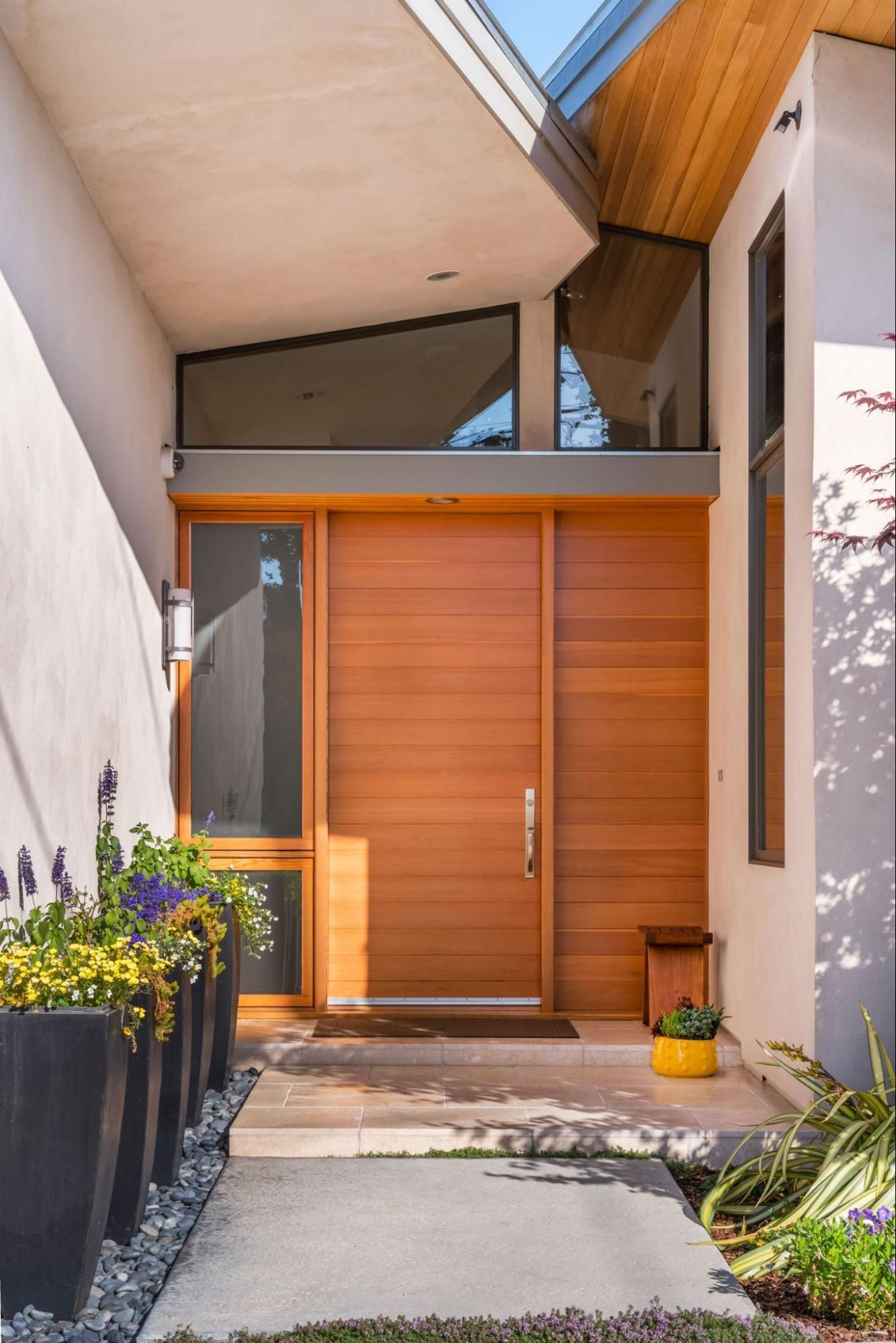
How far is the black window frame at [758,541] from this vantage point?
5.18 m

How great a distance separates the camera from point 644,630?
6199 mm

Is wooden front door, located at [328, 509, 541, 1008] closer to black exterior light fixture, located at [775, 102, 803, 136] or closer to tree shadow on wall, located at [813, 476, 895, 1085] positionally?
tree shadow on wall, located at [813, 476, 895, 1085]

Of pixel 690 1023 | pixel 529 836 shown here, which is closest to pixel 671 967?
pixel 690 1023

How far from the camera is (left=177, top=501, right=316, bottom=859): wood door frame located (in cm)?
606

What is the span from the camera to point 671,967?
5734mm

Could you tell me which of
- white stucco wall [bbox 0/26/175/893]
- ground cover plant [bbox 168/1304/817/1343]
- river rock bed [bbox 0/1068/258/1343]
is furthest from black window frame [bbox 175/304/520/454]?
ground cover plant [bbox 168/1304/817/1343]

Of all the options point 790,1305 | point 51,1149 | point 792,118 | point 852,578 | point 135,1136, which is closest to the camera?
point 51,1149

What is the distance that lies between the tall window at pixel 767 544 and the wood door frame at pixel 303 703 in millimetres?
2124

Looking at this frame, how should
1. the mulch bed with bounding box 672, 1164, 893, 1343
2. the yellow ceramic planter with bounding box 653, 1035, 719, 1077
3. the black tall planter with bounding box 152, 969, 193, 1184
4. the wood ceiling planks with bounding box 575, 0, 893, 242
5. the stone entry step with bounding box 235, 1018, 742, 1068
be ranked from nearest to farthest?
1. the mulch bed with bounding box 672, 1164, 893, 1343
2. the black tall planter with bounding box 152, 969, 193, 1184
3. the wood ceiling planks with bounding box 575, 0, 893, 242
4. the yellow ceramic planter with bounding box 653, 1035, 719, 1077
5. the stone entry step with bounding box 235, 1018, 742, 1068

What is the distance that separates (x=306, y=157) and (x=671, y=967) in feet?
12.4

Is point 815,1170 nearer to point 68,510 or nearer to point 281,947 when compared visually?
point 281,947

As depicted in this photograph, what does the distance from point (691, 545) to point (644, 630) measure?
0.49m

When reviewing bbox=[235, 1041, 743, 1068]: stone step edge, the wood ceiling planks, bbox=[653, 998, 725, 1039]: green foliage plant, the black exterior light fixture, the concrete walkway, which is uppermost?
the wood ceiling planks

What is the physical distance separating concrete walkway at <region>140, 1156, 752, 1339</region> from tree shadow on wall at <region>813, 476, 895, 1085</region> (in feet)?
2.77
